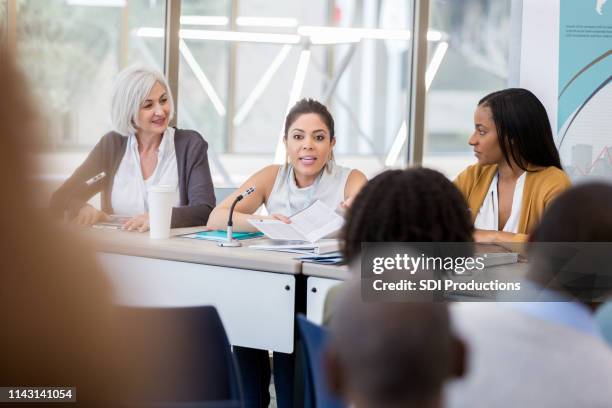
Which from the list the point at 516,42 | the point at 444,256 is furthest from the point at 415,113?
the point at 444,256

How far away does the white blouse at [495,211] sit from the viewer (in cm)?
336

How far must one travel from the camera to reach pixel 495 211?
3441 millimetres

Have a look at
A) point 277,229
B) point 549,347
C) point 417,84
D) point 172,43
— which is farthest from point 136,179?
point 549,347

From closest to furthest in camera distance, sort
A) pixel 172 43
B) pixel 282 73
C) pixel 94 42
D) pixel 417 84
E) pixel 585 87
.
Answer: pixel 585 87
pixel 172 43
pixel 417 84
pixel 94 42
pixel 282 73

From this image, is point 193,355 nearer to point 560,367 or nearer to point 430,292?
point 430,292

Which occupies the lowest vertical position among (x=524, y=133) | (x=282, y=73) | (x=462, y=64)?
(x=524, y=133)

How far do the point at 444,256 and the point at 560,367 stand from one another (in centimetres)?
63

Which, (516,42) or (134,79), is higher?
(516,42)

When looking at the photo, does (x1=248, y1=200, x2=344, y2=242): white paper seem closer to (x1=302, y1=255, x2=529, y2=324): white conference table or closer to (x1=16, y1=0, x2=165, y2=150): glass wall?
(x1=302, y1=255, x2=529, y2=324): white conference table

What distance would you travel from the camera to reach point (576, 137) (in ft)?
13.1

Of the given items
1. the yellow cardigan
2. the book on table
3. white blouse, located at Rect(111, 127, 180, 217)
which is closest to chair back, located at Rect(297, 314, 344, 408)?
the book on table

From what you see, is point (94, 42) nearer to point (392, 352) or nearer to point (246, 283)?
point (246, 283)

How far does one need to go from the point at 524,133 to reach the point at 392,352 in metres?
2.96

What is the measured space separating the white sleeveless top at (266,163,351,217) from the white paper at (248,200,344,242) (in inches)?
18.1
